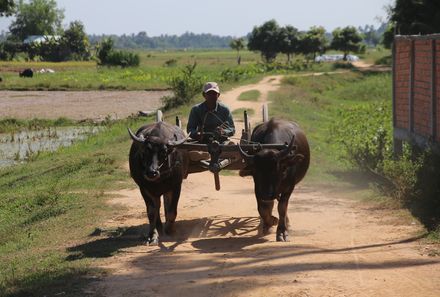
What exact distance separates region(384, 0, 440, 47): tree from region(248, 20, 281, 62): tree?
35663 millimetres

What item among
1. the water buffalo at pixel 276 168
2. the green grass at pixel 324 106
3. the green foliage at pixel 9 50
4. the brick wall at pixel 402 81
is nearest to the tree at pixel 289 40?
the green grass at pixel 324 106

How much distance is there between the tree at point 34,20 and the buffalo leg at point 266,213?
105 m

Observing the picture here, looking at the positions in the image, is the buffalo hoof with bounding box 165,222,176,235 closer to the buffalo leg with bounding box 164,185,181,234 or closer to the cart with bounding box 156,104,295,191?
the buffalo leg with bounding box 164,185,181,234

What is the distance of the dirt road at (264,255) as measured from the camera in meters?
6.27

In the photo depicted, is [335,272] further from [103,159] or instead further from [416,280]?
[103,159]

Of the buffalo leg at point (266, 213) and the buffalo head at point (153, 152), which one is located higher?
the buffalo head at point (153, 152)

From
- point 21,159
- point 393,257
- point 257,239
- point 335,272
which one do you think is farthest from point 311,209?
point 21,159

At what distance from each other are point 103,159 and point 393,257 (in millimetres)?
9875

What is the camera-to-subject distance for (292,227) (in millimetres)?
10070

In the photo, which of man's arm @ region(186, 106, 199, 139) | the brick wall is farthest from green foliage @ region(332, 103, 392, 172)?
man's arm @ region(186, 106, 199, 139)

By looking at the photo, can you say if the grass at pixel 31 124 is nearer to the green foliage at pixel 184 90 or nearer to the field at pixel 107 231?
the green foliage at pixel 184 90

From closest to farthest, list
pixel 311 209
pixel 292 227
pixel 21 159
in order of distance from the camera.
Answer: pixel 292 227 < pixel 311 209 < pixel 21 159

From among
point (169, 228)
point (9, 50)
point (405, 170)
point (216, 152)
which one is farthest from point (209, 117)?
point (9, 50)

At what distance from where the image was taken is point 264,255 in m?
7.58
